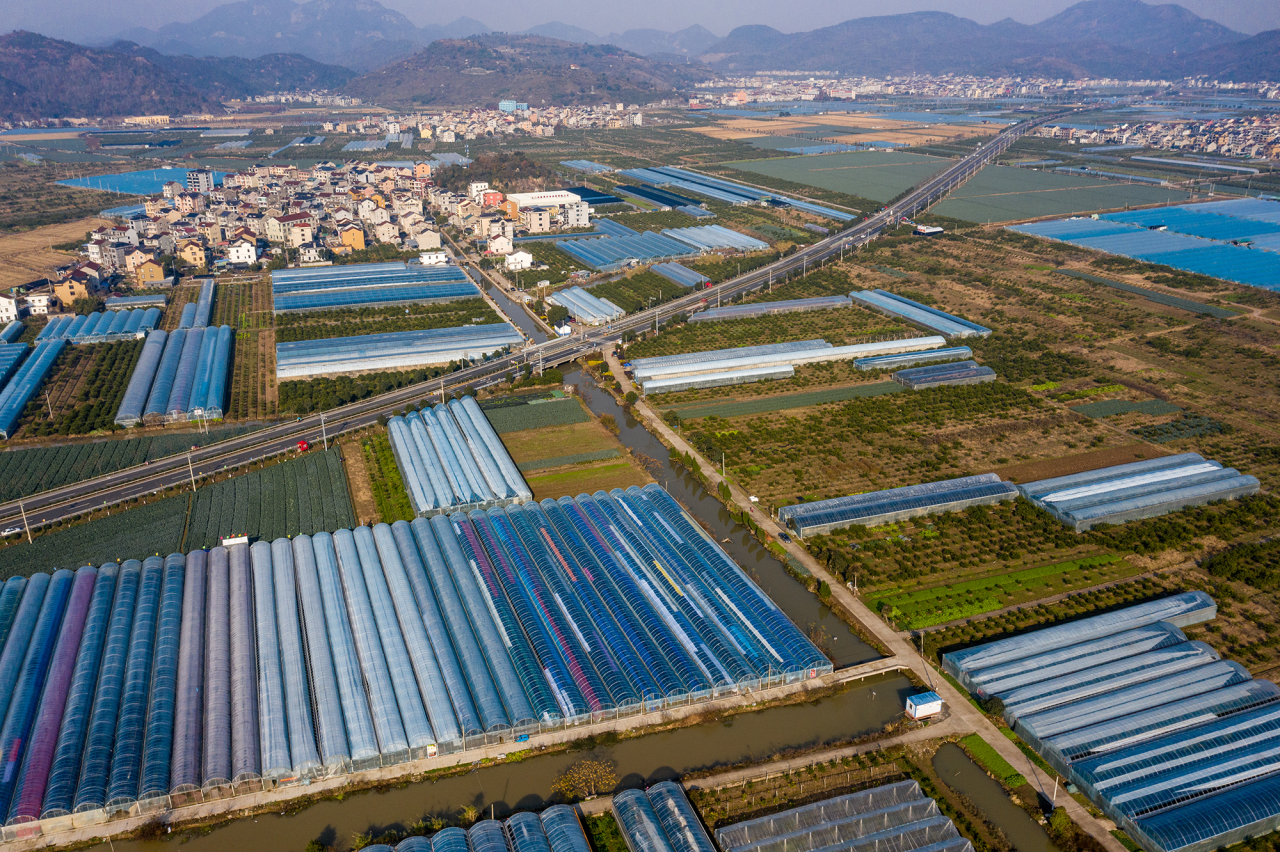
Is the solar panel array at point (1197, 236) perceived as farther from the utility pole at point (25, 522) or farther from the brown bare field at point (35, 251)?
the brown bare field at point (35, 251)

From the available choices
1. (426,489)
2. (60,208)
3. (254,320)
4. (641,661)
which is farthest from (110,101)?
(641,661)

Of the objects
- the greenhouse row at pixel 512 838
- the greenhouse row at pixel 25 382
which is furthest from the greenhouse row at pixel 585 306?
the greenhouse row at pixel 512 838

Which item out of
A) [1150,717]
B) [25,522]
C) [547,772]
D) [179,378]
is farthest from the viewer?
[179,378]

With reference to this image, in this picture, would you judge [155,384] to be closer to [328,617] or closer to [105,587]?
[105,587]

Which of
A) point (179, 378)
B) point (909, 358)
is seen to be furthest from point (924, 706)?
point (179, 378)

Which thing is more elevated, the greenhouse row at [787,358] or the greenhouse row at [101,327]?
the greenhouse row at [787,358]

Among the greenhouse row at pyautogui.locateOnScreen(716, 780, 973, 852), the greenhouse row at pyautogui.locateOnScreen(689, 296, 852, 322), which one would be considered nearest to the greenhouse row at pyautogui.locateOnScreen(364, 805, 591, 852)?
the greenhouse row at pyautogui.locateOnScreen(716, 780, 973, 852)

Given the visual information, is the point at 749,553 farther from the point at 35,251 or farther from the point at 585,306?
the point at 35,251
